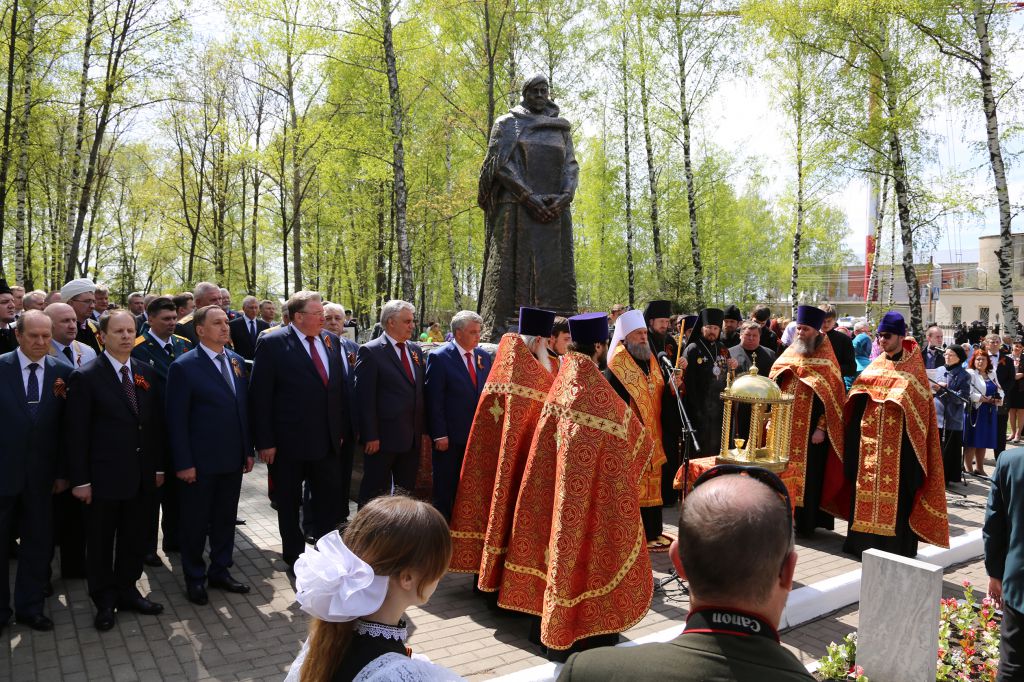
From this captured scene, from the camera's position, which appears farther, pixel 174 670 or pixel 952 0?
pixel 952 0

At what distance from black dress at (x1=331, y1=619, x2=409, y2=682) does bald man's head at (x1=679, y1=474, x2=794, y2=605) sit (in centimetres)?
73

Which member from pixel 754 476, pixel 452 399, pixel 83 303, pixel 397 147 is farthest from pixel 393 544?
pixel 397 147

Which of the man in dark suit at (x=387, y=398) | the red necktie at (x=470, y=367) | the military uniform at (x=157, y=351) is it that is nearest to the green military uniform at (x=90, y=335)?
the military uniform at (x=157, y=351)

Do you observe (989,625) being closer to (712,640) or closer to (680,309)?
(712,640)

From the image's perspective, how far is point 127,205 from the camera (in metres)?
32.3

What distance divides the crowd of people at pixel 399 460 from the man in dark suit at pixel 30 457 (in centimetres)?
1

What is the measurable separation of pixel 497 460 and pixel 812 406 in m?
3.70

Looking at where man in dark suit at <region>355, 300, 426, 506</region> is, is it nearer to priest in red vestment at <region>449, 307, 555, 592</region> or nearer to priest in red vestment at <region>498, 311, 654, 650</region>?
priest in red vestment at <region>449, 307, 555, 592</region>

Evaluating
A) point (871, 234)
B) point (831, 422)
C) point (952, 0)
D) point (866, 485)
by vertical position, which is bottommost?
point (866, 485)

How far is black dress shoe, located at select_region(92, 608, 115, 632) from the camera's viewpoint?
15.4 feet

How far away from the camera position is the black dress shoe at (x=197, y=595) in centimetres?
520

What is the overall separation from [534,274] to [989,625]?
5.48 meters

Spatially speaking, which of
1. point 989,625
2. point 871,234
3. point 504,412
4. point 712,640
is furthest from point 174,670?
point 871,234

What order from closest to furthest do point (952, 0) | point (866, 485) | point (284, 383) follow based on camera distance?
point (284, 383)
point (866, 485)
point (952, 0)
